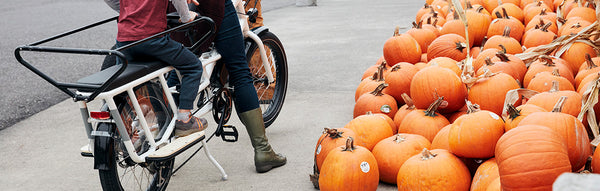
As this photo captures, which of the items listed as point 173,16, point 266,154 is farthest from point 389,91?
point 173,16

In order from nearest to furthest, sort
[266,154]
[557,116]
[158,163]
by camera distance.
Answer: [557,116] → [158,163] → [266,154]

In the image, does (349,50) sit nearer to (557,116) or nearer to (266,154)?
(266,154)

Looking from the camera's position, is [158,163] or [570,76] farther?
[570,76]

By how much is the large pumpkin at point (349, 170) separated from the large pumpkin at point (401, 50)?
5.70 ft

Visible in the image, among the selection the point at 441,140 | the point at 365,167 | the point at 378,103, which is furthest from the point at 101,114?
the point at 378,103

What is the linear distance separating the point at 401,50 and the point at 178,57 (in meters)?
2.03

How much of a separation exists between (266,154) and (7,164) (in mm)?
1919

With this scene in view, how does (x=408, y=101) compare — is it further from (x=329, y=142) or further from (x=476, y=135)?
(x=476, y=135)

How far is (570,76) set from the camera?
369 cm

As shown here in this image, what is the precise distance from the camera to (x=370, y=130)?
3.40m

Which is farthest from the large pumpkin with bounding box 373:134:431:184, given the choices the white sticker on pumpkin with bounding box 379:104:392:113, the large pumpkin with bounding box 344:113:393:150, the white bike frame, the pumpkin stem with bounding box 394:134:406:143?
the white bike frame

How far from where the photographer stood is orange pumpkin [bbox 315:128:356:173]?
3209 millimetres

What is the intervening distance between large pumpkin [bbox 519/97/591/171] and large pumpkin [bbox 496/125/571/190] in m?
0.20

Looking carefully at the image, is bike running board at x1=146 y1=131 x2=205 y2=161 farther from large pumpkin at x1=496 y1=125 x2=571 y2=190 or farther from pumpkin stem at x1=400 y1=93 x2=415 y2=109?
large pumpkin at x1=496 y1=125 x2=571 y2=190
